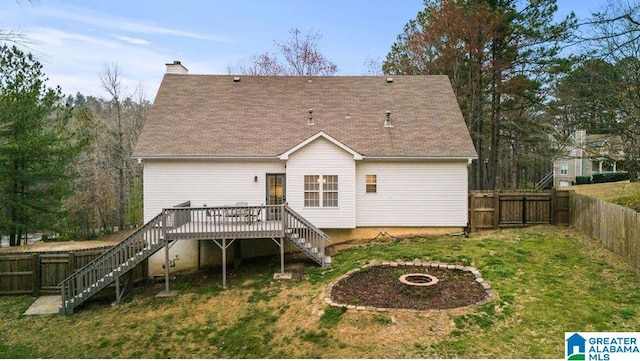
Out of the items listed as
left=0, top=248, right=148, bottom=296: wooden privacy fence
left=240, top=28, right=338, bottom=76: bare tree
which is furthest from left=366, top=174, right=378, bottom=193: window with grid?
left=240, top=28, right=338, bottom=76: bare tree

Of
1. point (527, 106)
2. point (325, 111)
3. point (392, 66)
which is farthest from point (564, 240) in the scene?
point (392, 66)

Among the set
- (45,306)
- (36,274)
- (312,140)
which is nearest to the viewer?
(45,306)

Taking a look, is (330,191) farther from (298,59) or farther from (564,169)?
(564,169)

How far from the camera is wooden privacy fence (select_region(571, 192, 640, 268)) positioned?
35.6 feet

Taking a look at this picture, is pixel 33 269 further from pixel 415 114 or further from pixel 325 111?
pixel 415 114

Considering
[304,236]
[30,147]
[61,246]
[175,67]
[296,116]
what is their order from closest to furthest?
[304,236] < [296,116] < [30,147] < [175,67] < [61,246]

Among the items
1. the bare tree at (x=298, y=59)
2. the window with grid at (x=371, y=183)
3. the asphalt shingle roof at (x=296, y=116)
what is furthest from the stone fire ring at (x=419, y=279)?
the bare tree at (x=298, y=59)

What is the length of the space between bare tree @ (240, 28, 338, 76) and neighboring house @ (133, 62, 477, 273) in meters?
18.2

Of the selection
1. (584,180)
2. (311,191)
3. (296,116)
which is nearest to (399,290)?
(311,191)

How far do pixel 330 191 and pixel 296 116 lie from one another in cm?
431

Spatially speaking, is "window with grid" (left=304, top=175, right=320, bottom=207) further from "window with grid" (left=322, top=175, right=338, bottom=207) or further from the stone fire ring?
the stone fire ring

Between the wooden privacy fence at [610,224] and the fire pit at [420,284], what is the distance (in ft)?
17.8

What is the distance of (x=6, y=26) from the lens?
340 inches

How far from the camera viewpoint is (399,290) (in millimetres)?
10414
